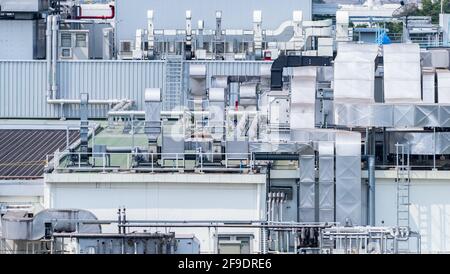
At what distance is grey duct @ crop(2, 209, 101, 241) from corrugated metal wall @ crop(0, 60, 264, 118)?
1522 cm

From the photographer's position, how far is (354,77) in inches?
898

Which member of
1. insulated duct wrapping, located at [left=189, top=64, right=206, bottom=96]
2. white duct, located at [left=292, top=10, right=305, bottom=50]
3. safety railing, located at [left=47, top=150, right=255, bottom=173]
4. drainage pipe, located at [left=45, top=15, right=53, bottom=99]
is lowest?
safety railing, located at [left=47, top=150, right=255, bottom=173]

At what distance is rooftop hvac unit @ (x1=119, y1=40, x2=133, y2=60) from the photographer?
119 ft

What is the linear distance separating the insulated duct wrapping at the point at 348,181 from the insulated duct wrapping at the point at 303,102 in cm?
171

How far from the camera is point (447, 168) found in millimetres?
21312

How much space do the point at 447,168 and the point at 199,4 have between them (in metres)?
19.9

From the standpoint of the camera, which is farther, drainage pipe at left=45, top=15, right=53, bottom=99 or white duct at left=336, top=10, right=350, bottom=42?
white duct at left=336, top=10, right=350, bottom=42

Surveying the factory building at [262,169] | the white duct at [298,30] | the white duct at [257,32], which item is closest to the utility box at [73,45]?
the white duct at [257,32]

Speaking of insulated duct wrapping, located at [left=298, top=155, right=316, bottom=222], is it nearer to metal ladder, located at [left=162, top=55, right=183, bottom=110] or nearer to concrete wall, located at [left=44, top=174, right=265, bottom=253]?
concrete wall, located at [left=44, top=174, right=265, bottom=253]

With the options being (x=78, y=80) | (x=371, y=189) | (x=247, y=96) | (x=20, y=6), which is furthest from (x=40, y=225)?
(x=20, y=6)

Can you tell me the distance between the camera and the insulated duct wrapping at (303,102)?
22.2 m

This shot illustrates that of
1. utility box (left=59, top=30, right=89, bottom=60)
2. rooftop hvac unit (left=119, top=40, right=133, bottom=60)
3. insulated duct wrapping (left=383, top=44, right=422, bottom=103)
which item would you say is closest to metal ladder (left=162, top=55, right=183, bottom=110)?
rooftop hvac unit (left=119, top=40, right=133, bottom=60)

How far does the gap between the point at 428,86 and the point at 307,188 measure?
3.79 meters

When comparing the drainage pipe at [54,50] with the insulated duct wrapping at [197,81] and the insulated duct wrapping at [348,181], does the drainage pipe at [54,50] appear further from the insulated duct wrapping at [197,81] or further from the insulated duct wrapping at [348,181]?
the insulated duct wrapping at [348,181]
